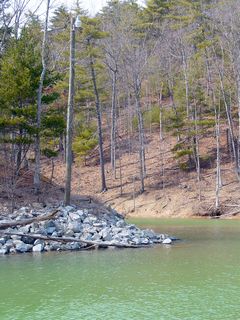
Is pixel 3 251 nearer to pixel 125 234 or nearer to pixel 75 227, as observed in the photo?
pixel 75 227

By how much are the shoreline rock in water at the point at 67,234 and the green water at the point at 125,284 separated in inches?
24.6

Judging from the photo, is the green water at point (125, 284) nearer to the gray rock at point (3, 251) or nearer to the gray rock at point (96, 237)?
the gray rock at point (3, 251)

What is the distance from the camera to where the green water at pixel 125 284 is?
26.9 ft

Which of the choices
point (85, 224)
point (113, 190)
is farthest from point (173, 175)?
point (85, 224)

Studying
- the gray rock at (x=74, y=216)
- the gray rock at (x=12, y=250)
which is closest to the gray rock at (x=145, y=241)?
the gray rock at (x=74, y=216)

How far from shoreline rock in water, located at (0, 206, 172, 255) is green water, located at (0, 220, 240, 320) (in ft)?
2.05

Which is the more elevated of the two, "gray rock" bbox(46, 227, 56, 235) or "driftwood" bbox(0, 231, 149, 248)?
"gray rock" bbox(46, 227, 56, 235)

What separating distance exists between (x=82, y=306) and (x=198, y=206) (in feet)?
66.4

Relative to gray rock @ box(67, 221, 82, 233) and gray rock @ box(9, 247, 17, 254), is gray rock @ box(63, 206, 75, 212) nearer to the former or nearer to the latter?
gray rock @ box(67, 221, 82, 233)

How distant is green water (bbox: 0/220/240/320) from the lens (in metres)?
8.20

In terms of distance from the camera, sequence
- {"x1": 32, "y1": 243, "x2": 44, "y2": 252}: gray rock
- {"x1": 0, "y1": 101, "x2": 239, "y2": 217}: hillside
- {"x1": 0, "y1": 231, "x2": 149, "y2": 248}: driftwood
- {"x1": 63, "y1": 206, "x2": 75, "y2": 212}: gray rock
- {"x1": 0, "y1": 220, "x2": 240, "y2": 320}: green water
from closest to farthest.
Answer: {"x1": 0, "y1": 220, "x2": 240, "y2": 320}: green water < {"x1": 32, "y1": 243, "x2": 44, "y2": 252}: gray rock < {"x1": 0, "y1": 231, "x2": 149, "y2": 248}: driftwood < {"x1": 63, "y1": 206, "x2": 75, "y2": 212}: gray rock < {"x1": 0, "y1": 101, "x2": 239, "y2": 217}: hillside

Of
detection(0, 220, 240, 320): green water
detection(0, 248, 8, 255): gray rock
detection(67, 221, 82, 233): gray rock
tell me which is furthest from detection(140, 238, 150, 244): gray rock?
detection(0, 248, 8, 255): gray rock

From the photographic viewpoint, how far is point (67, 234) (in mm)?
14922

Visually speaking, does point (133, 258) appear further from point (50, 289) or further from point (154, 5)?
point (154, 5)
